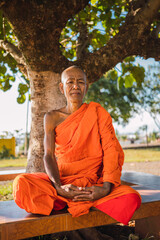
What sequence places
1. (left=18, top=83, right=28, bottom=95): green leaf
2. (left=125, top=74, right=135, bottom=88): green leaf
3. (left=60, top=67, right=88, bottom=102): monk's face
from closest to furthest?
1. (left=60, top=67, right=88, bottom=102): monk's face
2. (left=125, top=74, right=135, bottom=88): green leaf
3. (left=18, top=83, right=28, bottom=95): green leaf

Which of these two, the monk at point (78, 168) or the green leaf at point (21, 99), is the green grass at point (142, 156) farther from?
the monk at point (78, 168)

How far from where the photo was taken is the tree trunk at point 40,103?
13.2ft

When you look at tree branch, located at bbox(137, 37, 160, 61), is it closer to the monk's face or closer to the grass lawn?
the monk's face

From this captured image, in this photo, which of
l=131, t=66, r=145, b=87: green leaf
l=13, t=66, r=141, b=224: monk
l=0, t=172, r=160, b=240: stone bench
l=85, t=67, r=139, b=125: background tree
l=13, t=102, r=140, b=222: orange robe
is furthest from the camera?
l=85, t=67, r=139, b=125: background tree

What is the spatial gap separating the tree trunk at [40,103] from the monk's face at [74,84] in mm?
1319

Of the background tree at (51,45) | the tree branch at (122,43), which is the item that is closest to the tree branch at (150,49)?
the background tree at (51,45)

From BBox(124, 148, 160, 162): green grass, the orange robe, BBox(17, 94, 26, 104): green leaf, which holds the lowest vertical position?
BBox(124, 148, 160, 162): green grass

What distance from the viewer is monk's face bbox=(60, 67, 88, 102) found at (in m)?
2.69

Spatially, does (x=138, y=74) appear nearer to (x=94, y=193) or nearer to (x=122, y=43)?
(x=122, y=43)

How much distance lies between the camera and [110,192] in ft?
7.62

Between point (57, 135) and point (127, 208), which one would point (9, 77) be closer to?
point (57, 135)

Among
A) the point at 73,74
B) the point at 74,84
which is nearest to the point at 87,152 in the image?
the point at 74,84

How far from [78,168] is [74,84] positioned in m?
0.88

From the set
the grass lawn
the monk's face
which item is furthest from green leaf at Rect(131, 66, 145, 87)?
the grass lawn
